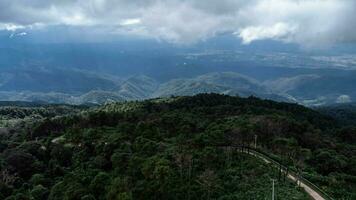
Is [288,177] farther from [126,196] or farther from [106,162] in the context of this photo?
[106,162]

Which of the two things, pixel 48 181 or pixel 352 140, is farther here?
pixel 352 140

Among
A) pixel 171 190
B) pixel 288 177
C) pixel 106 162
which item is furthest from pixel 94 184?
pixel 288 177

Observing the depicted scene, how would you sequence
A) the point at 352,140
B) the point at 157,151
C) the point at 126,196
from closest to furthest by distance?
the point at 126,196 < the point at 157,151 < the point at 352,140

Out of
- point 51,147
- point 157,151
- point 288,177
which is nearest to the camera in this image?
point 288,177

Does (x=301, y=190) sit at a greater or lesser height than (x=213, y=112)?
lesser

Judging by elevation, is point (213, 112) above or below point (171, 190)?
above

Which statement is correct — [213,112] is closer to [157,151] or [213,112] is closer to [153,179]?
[157,151]

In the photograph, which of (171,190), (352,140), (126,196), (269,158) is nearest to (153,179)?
(171,190)

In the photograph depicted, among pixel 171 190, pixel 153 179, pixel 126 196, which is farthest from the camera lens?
pixel 153 179

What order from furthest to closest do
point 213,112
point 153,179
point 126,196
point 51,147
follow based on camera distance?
point 213,112, point 51,147, point 153,179, point 126,196
